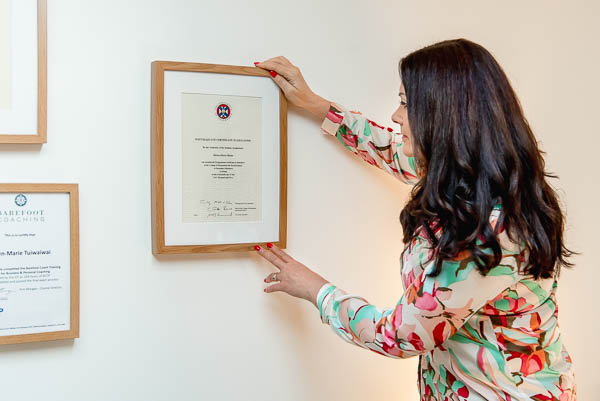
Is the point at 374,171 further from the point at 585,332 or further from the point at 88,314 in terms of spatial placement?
the point at 585,332

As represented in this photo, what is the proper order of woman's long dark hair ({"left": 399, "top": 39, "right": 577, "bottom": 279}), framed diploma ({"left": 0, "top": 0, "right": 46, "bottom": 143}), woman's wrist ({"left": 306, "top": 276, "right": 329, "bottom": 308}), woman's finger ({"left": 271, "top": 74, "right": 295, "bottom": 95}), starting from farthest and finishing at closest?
woman's finger ({"left": 271, "top": 74, "right": 295, "bottom": 95}) < woman's wrist ({"left": 306, "top": 276, "right": 329, "bottom": 308}) < framed diploma ({"left": 0, "top": 0, "right": 46, "bottom": 143}) < woman's long dark hair ({"left": 399, "top": 39, "right": 577, "bottom": 279})

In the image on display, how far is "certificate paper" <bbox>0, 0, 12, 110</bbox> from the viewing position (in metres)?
1.13

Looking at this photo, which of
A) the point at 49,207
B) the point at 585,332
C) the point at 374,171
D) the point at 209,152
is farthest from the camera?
the point at 585,332

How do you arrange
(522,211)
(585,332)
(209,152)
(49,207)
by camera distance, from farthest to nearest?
(585,332) → (209,152) → (49,207) → (522,211)

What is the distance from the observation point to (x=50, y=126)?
3.91ft

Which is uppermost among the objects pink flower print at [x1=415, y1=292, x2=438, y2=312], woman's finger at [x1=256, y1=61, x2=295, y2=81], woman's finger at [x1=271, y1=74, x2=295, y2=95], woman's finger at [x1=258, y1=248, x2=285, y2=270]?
woman's finger at [x1=256, y1=61, x2=295, y2=81]

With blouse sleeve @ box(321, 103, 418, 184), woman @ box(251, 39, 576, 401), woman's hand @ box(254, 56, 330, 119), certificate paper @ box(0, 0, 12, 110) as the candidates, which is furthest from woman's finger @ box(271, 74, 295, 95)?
certificate paper @ box(0, 0, 12, 110)

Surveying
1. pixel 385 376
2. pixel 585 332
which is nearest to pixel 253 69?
pixel 385 376

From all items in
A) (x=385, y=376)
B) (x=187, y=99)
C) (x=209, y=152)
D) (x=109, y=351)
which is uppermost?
(x=187, y=99)

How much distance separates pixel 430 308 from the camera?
3.45ft

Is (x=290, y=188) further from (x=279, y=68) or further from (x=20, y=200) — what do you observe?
(x=20, y=200)

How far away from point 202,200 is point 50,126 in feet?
1.06
